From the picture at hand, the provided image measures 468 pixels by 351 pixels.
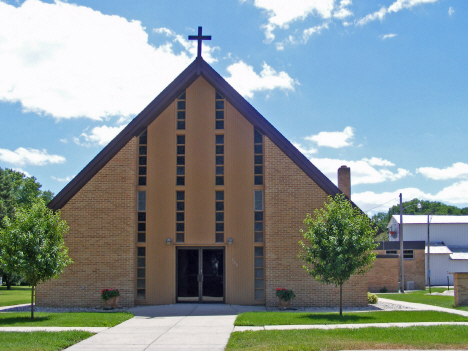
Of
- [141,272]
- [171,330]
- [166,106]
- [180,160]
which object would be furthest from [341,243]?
[166,106]

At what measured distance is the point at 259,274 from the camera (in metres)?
18.9

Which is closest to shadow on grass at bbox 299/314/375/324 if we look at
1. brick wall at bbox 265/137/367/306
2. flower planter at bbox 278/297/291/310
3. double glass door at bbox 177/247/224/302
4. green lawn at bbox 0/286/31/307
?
flower planter at bbox 278/297/291/310

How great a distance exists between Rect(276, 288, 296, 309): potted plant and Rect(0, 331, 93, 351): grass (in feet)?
25.6

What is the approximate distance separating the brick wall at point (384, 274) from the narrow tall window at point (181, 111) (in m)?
21.7

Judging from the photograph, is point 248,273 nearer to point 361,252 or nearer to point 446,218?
point 361,252

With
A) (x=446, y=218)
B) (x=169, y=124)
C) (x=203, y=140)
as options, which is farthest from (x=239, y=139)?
(x=446, y=218)

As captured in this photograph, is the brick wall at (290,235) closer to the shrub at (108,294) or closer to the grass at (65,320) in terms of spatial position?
the shrub at (108,294)

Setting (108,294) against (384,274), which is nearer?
(108,294)

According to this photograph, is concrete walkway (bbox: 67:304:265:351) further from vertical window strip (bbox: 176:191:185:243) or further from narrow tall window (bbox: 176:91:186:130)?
narrow tall window (bbox: 176:91:186:130)

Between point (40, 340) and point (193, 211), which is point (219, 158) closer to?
point (193, 211)

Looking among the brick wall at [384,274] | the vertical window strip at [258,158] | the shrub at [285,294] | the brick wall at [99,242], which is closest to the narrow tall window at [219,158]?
the vertical window strip at [258,158]

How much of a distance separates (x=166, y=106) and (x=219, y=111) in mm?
2281

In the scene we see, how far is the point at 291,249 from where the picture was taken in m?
18.5

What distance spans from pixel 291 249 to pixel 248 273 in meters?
2.02
